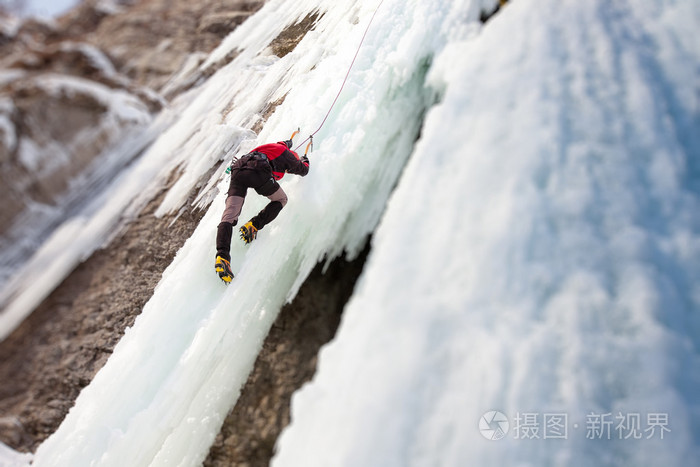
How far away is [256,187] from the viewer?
7.26 feet

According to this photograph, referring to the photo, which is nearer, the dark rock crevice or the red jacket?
the dark rock crevice

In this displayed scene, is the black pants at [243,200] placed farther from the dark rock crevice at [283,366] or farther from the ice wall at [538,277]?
the ice wall at [538,277]

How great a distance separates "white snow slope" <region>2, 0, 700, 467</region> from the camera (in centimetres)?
145

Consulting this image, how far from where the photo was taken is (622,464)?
1.43 meters

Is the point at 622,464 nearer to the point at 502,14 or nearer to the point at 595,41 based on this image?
the point at 595,41

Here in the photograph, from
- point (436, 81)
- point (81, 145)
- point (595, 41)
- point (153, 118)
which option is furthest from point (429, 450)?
point (81, 145)

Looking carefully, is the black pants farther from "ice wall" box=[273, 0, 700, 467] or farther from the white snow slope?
"ice wall" box=[273, 0, 700, 467]

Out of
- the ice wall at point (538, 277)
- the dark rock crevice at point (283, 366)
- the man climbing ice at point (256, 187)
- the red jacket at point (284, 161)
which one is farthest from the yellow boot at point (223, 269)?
the ice wall at point (538, 277)

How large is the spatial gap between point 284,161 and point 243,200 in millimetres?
344

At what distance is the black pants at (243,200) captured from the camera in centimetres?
215

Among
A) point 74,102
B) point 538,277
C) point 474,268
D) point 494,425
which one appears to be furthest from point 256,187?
point 74,102

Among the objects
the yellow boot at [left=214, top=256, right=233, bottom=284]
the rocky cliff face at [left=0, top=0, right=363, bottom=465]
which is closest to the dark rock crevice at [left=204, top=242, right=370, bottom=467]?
the rocky cliff face at [left=0, top=0, right=363, bottom=465]

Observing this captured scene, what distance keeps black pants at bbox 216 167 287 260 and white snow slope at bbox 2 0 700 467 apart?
7 cm

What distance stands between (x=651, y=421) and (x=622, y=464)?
0.63 feet
